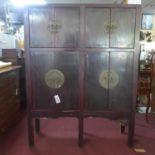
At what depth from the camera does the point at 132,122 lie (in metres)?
2.66

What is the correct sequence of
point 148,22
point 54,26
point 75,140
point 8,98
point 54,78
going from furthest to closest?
point 148,22
point 8,98
point 75,140
point 54,78
point 54,26

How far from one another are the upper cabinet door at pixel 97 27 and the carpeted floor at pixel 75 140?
1.24 metres

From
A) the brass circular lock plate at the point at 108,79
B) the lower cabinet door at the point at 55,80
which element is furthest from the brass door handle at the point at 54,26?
the brass circular lock plate at the point at 108,79

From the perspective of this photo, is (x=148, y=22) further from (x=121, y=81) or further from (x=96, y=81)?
(x=96, y=81)

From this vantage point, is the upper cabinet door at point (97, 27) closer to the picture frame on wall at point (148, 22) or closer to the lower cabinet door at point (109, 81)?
→ the lower cabinet door at point (109, 81)

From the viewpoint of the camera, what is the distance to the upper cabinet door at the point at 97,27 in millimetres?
2430

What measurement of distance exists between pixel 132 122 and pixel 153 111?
149 cm

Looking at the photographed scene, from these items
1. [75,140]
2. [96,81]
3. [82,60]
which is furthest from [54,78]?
[75,140]

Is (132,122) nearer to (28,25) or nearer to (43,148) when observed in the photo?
(43,148)

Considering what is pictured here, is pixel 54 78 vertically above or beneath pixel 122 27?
beneath

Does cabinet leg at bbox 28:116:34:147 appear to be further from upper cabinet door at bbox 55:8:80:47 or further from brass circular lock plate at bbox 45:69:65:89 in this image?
upper cabinet door at bbox 55:8:80:47

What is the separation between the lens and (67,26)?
8.05 feet

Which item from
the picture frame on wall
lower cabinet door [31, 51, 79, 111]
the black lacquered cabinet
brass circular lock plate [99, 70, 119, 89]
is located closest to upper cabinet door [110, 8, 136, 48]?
the black lacquered cabinet

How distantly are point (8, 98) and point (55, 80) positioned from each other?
92 cm
